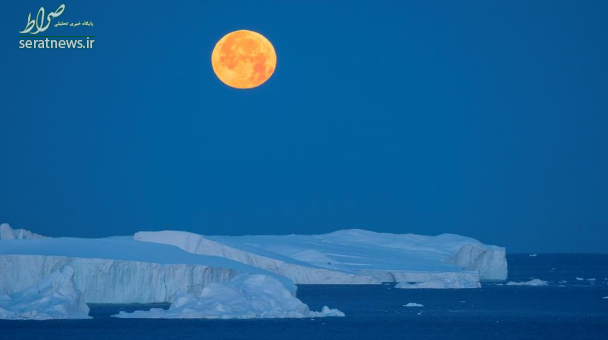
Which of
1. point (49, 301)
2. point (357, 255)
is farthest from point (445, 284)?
point (49, 301)

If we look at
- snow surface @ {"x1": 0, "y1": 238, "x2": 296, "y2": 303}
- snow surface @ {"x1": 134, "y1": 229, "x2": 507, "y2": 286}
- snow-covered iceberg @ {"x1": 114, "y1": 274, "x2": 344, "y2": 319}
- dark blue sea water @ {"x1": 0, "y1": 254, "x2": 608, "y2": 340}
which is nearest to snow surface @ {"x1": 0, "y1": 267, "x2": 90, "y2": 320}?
dark blue sea water @ {"x1": 0, "y1": 254, "x2": 608, "y2": 340}

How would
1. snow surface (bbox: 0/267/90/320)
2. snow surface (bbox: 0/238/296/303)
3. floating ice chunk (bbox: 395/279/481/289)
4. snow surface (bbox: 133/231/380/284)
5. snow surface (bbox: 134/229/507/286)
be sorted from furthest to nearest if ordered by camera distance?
floating ice chunk (bbox: 395/279/481/289), snow surface (bbox: 134/229/507/286), snow surface (bbox: 133/231/380/284), snow surface (bbox: 0/238/296/303), snow surface (bbox: 0/267/90/320)

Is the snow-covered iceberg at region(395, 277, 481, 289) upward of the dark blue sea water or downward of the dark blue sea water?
upward

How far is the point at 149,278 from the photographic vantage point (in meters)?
42.7

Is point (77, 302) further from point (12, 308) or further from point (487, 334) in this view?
point (487, 334)

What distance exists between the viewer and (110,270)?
1661 inches

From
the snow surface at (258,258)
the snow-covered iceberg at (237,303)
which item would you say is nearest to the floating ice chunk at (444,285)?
the snow surface at (258,258)

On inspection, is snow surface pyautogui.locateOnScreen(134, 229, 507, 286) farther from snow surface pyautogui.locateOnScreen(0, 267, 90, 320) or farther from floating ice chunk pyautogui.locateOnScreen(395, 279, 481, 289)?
snow surface pyautogui.locateOnScreen(0, 267, 90, 320)

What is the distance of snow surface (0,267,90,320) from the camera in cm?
3725

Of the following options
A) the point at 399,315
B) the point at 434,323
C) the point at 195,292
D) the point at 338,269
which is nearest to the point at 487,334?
the point at 434,323

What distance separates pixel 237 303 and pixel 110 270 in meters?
6.19

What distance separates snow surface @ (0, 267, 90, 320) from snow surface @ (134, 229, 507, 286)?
17.4m

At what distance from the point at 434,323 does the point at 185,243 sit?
18783 millimetres

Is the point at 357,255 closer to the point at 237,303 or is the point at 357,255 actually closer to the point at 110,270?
the point at 110,270
